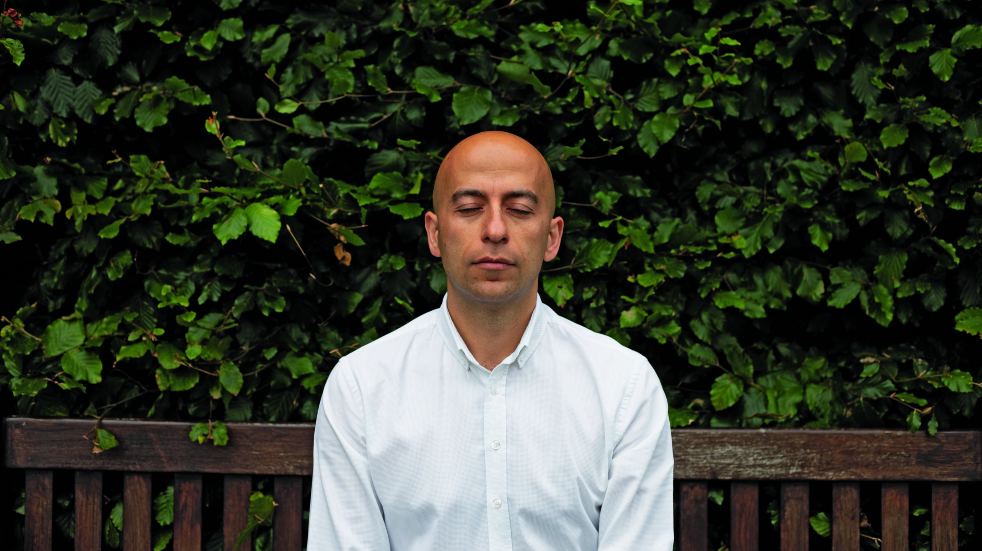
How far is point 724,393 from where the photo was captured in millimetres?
3049

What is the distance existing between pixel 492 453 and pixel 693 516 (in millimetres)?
885

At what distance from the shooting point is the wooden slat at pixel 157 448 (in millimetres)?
3029

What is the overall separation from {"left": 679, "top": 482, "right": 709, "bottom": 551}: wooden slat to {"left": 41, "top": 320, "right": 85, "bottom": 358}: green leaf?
1975mm

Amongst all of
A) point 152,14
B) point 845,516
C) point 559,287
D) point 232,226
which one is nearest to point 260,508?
point 232,226

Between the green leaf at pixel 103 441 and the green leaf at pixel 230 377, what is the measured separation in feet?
1.25

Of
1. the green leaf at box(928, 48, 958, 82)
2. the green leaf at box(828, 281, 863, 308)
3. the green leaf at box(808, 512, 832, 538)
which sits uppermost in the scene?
the green leaf at box(928, 48, 958, 82)

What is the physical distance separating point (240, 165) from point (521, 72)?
3.06ft

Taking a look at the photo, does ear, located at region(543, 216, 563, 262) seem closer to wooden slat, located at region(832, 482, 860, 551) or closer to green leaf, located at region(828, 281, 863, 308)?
green leaf, located at region(828, 281, 863, 308)

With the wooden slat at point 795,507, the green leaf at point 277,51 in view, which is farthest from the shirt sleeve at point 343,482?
the wooden slat at point 795,507

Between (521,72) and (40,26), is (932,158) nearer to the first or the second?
(521,72)

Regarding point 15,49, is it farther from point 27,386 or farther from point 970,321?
point 970,321

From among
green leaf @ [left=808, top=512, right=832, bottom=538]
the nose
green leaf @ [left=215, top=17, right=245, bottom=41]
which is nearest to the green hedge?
green leaf @ [left=215, top=17, right=245, bottom=41]

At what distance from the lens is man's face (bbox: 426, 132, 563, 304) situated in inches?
92.0

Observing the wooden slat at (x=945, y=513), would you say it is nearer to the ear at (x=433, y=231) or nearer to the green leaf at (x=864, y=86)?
the green leaf at (x=864, y=86)
